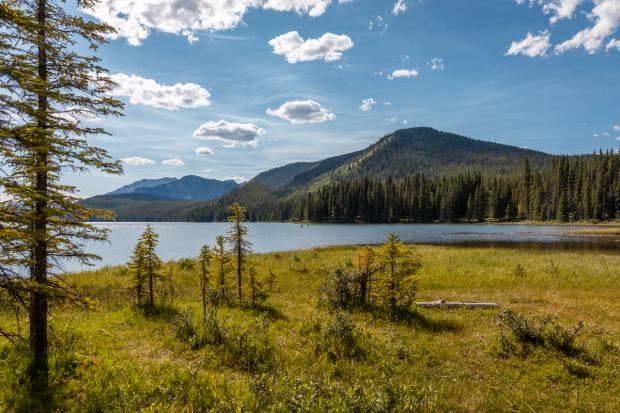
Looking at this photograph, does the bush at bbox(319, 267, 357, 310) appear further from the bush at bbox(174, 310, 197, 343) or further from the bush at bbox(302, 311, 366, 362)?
the bush at bbox(174, 310, 197, 343)

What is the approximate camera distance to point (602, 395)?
845 cm

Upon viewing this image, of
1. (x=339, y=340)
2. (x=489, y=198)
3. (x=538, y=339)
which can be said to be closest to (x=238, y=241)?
(x=339, y=340)

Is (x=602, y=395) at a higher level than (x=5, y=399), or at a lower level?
lower

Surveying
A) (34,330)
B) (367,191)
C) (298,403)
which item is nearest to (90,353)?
(34,330)

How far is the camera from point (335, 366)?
989 cm

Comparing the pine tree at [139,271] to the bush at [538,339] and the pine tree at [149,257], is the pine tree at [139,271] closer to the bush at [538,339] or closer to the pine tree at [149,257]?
the pine tree at [149,257]

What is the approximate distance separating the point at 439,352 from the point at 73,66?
1370cm

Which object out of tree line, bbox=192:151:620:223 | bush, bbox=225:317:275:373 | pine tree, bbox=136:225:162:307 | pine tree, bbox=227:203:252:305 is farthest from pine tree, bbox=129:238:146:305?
tree line, bbox=192:151:620:223

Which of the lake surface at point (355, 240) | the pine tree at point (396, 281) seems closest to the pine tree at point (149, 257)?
the pine tree at point (396, 281)

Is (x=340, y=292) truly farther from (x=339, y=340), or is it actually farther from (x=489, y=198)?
(x=489, y=198)

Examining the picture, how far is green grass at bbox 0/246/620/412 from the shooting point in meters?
7.23

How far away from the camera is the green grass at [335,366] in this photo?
7.23 meters

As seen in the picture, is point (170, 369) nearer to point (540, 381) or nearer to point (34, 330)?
point (34, 330)

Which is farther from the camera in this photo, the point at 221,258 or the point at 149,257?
the point at 221,258
